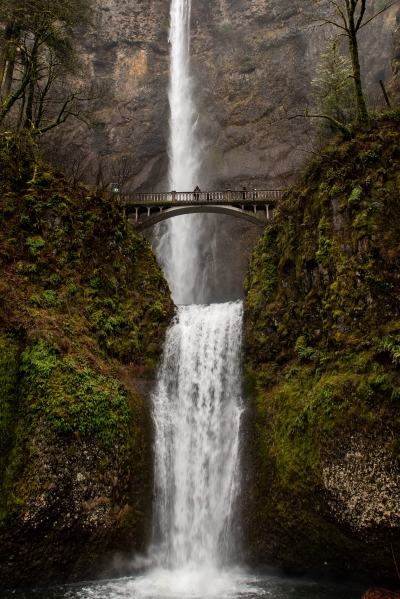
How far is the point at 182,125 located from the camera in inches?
1565

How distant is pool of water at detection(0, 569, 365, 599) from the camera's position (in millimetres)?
10500

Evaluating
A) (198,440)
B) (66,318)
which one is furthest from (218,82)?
(198,440)

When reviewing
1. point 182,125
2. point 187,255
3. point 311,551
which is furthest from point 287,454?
point 182,125

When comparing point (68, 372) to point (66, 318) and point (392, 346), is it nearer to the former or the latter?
point (66, 318)

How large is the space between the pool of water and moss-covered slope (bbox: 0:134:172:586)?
606 mm

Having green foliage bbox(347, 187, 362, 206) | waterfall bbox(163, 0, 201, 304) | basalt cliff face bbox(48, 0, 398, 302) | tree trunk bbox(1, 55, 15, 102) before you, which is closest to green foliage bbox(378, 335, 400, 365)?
green foliage bbox(347, 187, 362, 206)

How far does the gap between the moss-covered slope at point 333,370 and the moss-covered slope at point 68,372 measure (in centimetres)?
417

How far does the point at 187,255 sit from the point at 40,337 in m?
22.3

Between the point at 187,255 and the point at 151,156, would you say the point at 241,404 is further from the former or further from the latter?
the point at 151,156

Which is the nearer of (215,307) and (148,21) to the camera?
(215,307)

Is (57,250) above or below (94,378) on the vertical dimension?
above

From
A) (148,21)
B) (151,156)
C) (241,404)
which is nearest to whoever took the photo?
(241,404)

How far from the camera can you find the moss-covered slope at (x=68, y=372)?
11148 millimetres

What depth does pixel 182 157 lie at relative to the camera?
38.0m
